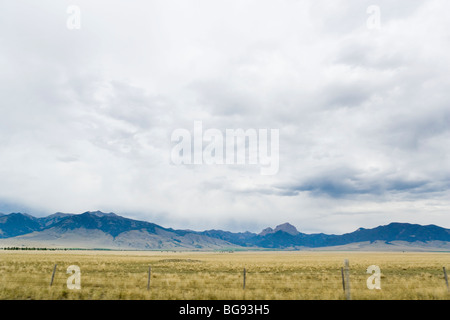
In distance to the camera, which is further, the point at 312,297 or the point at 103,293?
the point at 103,293

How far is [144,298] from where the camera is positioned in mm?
15820
